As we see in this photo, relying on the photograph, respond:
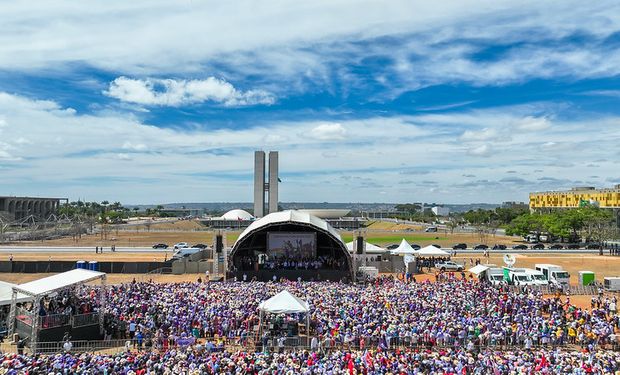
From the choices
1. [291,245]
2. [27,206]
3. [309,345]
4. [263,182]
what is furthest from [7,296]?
[27,206]

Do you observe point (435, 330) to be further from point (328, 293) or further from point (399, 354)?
point (328, 293)

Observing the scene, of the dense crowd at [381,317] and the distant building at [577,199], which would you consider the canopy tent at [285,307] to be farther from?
the distant building at [577,199]

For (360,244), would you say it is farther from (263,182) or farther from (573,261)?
(263,182)

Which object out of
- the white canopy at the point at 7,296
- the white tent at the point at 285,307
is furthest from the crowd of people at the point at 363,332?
the white canopy at the point at 7,296

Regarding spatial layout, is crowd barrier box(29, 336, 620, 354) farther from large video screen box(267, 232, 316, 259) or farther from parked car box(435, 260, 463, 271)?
parked car box(435, 260, 463, 271)

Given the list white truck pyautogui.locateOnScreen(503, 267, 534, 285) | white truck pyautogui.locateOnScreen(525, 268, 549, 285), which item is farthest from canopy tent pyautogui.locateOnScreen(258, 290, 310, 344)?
white truck pyautogui.locateOnScreen(525, 268, 549, 285)

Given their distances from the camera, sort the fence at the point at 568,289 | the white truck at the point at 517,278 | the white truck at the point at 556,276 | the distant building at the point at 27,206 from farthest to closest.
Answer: the distant building at the point at 27,206, the white truck at the point at 556,276, the white truck at the point at 517,278, the fence at the point at 568,289
